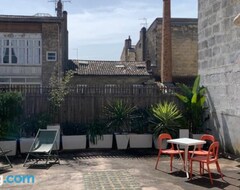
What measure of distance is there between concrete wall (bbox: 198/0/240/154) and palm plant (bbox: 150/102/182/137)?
1328 millimetres

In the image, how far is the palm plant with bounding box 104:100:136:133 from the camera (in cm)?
1115

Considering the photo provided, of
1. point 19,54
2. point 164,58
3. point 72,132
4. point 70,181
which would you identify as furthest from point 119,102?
point 19,54

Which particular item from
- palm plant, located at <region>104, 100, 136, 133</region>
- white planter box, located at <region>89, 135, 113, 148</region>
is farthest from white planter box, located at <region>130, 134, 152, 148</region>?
white planter box, located at <region>89, 135, 113, 148</region>

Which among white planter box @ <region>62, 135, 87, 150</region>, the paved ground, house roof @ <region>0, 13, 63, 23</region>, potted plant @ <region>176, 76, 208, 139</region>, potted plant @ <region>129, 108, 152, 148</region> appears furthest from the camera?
house roof @ <region>0, 13, 63, 23</region>

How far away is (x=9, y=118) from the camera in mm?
10117

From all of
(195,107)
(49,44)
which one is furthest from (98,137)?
(49,44)

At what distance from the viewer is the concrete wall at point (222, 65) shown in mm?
9445

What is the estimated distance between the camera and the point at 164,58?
26578 millimetres

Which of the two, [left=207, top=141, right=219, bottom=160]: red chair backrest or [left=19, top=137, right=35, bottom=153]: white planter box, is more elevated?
[left=207, top=141, right=219, bottom=160]: red chair backrest

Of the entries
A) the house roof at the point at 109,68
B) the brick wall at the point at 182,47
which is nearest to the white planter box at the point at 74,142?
the house roof at the point at 109,68

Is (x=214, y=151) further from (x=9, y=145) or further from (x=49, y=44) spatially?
(x=49, y=44)

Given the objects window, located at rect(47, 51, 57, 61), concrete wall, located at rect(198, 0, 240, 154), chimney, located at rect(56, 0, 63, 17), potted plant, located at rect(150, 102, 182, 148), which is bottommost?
potted plant, located at rect(150, 102, 182, 148)

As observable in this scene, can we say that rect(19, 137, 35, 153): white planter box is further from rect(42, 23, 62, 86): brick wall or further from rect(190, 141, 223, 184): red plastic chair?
rect(42, 23, 62, 86): brick wall

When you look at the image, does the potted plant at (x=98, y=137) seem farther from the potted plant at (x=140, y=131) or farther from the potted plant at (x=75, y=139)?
the potted plant at (x=140, y=131)
